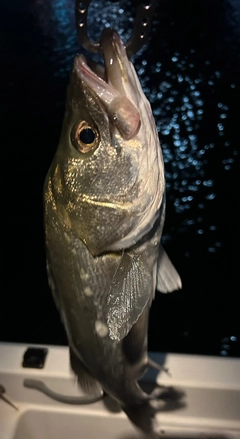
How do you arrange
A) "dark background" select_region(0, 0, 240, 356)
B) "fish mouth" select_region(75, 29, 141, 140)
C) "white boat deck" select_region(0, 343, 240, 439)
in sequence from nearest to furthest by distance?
"fish mouth" select_region(75, 29, 141, 140) → "white boat deck" select_region(0, 343, 240, 439) → "dark background" select_region(0, 0, 240, 356)

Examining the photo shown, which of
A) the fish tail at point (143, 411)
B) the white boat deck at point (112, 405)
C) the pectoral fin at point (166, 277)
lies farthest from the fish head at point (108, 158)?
the white boat deck at point (112, 405)

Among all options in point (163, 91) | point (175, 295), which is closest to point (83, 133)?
point (175, 295)

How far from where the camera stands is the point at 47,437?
1361 millimetres

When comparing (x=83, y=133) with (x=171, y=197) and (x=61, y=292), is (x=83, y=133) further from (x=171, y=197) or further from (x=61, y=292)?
(x=171, y=197)

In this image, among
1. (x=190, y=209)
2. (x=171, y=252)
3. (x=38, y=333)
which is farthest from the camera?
(x=190, y=209)

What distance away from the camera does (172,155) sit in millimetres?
3238

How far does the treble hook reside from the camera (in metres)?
0.76

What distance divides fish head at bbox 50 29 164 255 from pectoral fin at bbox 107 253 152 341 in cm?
4

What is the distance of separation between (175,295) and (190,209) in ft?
2.27

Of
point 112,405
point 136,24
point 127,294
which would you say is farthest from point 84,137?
point 112,405

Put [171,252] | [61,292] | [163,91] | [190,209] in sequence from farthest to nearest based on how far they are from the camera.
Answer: [163,91]
[190,209]
[171,252]
[61,292]

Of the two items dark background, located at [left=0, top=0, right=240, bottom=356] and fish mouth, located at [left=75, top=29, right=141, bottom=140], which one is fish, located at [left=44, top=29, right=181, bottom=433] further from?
dark background, located at [left=0, top=0, right=240, bottom=356]

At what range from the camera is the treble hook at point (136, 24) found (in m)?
0.76

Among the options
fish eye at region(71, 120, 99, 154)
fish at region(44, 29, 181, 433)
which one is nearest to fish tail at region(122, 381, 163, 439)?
fish at region(44, 29, 181, 433)
